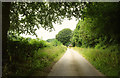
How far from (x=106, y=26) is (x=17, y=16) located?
8875mm

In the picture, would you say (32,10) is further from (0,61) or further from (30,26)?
(0,61)

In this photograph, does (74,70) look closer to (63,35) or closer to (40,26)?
(40,26)

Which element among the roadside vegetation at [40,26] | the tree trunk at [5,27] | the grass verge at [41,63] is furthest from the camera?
the grass verge at [41,63]

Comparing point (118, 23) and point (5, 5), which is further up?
point (5, 5)

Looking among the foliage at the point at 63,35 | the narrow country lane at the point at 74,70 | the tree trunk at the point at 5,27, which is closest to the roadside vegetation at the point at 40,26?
the tree trunk at the point at 5,27

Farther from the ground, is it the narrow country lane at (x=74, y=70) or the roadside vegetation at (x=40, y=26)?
the roadside vegetation at (x=40, y=26)

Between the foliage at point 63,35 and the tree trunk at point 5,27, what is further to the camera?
the foliage at point 63,35

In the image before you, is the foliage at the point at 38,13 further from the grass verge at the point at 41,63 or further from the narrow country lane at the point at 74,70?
the narrow country lane at the point at 74,70

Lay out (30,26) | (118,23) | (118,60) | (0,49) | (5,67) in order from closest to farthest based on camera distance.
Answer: (118,23) → (5,67) → (0,49) → (118,60) → (30,26)

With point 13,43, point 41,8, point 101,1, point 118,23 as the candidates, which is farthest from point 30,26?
point 118,23

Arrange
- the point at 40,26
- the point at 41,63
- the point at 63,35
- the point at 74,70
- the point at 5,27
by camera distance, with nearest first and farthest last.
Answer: the point at 5,27 → the point at 74,70 → the point at 41,63 → the point at 40,26 → the point at 63,35

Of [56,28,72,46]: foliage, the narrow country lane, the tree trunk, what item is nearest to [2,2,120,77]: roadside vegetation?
the tree trunk

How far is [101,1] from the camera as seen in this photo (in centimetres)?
783

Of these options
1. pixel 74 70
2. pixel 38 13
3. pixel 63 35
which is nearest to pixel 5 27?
pixel 38 13
